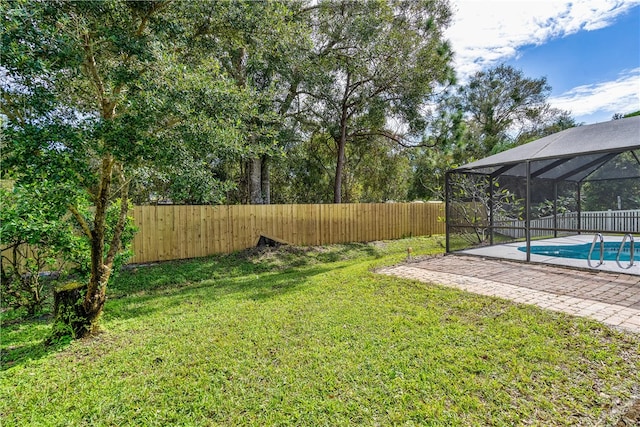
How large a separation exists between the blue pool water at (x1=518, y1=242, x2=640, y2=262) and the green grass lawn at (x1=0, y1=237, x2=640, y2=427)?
4.48 metres

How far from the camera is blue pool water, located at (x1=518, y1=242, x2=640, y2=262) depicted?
6184 millimetres

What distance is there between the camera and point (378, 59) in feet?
31.7

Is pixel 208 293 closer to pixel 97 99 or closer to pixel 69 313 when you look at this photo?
pixel 69 313

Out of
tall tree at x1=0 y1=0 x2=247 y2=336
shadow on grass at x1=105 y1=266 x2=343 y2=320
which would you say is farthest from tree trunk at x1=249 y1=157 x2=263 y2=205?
tall tree at x1=0 y1=0 x2=247 y2=336

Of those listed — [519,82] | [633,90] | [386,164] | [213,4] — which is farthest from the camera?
[519,82]

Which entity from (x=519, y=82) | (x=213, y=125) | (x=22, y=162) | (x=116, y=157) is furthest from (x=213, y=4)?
(x=519, y=82)

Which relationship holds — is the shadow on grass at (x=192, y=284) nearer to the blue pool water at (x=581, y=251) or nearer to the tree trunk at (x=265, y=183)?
the tree trunk at (x=265, y=183)

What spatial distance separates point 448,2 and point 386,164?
6724mm

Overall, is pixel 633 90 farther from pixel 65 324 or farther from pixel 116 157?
pixel 65 324

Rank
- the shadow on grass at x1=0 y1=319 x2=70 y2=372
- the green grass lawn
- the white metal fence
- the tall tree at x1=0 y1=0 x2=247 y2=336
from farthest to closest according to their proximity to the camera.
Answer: the white metal fence → the shadow on grass at x1=0 y1=319 x2=70 y2=372 → the tall tree at x1=0 y1=0 x2=247 y2=336 → the green grass lawn

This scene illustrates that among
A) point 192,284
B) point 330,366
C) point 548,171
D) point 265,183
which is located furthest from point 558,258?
point 265,183

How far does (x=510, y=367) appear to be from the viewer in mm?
2418

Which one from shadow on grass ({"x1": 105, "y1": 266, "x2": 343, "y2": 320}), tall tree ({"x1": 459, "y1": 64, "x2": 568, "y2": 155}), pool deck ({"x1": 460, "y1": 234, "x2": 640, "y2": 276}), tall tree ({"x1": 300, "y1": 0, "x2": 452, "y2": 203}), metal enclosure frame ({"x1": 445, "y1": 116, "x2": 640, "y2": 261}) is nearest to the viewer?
shadow on grass ({"x1": 105, "y1": 266, "x2": 343, "y2": 320})

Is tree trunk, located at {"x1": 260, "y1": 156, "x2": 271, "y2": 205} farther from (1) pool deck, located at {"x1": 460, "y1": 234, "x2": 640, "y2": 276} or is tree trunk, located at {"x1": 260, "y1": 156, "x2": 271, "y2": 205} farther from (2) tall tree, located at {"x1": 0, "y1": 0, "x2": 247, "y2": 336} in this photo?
(2) tall tree, located at {"x1": 0, "y1": 0, "x2": 247, "y2": 336}
